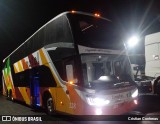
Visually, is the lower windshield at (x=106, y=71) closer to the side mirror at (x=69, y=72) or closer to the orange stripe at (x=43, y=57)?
the side mirror at (x=69, y=72)

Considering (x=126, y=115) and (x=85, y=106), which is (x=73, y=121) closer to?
(x=85, y=106)

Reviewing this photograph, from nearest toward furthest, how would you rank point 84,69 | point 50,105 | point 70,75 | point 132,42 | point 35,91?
1. point 84,69
2. point 70,75
3. point 50,105
4. point 35,91
5. point 132,42

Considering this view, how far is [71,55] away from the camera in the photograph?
294 inches

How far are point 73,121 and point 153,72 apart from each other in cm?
584

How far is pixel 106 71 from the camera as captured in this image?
311 inches

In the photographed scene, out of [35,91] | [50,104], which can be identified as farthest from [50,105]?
[35,91]

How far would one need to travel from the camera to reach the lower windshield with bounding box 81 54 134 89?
283 inches

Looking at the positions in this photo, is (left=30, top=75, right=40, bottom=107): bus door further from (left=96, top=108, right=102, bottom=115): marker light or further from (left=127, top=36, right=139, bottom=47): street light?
(left=127, top=36, right=139, bottom=47): street light

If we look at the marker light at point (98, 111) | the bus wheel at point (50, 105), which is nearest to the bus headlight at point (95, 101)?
the marker light at point (98, 111)

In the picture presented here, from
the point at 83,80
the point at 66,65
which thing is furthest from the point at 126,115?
the point at 66,65

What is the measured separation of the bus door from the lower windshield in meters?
3.85

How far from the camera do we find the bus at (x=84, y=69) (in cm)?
701

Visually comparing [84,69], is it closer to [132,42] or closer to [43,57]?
[43,57]

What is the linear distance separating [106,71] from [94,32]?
1471mm
